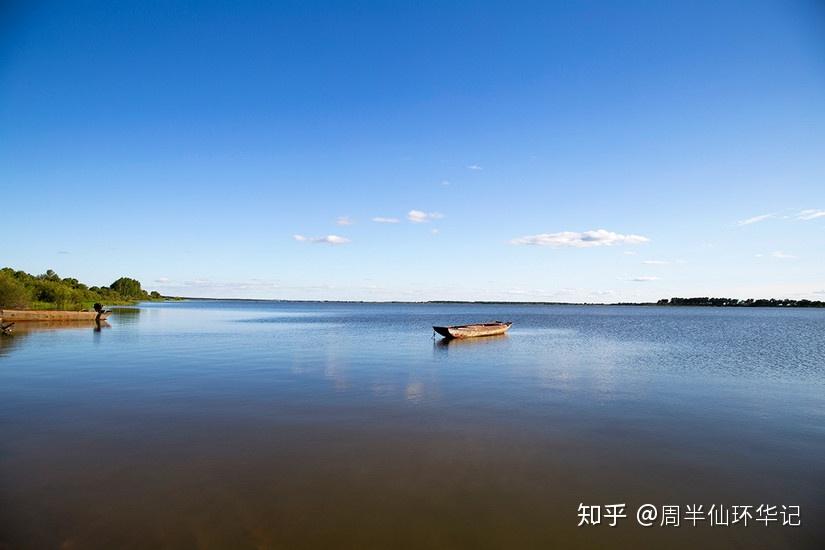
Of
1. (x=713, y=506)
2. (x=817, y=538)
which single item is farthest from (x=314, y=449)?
(x=817, y=538)

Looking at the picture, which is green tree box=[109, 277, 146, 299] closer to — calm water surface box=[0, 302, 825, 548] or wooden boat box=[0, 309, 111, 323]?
wooden boat box=[0, 309, 111, 323]

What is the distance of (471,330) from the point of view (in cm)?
4300

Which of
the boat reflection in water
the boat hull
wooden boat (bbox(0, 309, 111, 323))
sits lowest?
the boat reflection in water

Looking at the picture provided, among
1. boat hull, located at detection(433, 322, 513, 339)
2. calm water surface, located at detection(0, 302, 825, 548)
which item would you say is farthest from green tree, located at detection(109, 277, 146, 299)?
calm water surface, located at detection(0, 302, 825, 548)

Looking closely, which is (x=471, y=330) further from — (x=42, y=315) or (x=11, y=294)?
(x=11, y=294)

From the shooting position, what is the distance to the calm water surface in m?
7.34

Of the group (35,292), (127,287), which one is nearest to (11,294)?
(35,292)

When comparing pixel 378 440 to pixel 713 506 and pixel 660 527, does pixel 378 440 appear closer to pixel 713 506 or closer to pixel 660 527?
pixel 660 527

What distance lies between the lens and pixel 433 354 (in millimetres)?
30406

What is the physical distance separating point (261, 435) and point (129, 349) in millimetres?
23574

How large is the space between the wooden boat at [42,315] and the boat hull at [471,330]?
4252 cm

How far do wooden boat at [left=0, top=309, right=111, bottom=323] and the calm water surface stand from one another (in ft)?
122

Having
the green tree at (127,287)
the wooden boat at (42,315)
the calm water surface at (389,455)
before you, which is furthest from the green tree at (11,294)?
the green tree at (127,287)

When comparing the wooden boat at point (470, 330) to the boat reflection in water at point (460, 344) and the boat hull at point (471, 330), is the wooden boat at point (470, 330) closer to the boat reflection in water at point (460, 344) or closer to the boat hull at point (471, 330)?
the boat hull at point (471, 330)
